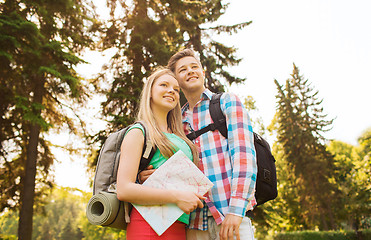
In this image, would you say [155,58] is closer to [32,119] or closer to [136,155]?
[32,119]

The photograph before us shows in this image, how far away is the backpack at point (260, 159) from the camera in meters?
2.35

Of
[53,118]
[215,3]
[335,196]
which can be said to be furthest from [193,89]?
[335,196]

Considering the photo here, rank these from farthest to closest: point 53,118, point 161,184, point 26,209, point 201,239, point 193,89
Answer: point 53,118 → point 26,209 → point 193,89 → point 201,239 → point 161,184

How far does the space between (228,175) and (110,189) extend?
3.07 feet

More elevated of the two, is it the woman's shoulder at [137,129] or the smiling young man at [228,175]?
the woman's shoulder at [137,129]

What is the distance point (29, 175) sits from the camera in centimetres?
1008

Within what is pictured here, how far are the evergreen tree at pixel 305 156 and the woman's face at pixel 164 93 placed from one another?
23.3 meters

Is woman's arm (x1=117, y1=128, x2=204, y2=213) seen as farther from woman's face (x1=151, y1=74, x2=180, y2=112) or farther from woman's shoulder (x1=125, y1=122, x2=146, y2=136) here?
woman's face (x1=151, y1=74, x2=180, y2=112)

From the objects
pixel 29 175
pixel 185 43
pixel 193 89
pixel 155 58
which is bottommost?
pixel 193 89

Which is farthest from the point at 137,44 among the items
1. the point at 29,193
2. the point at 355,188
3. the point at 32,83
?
the point at 355,188

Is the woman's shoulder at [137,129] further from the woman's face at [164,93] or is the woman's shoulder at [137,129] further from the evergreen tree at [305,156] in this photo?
the evergreen tree at [305,156]

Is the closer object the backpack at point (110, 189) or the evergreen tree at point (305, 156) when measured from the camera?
the backpack at point (110, 189)

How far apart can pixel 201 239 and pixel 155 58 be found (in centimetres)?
884

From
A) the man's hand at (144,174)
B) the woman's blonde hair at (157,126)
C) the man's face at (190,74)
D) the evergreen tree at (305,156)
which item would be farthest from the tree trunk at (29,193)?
the evergreen tree at (305,156)
